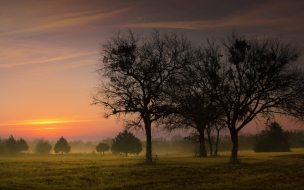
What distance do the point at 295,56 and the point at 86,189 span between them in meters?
27.9

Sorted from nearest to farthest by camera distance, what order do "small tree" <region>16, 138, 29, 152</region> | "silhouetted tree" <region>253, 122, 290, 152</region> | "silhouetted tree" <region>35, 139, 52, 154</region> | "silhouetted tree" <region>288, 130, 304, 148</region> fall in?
"silhouetted tree" <region>253, 122, 290, 152</region>
"small tree" <region>16, 138, 29, 152</region>
"silhouetted tree" <region>35, 139, 52, 154</region>
"silhouetted tree" <region>288, 130, 304, 148</region>

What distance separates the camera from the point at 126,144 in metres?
→ 87.6

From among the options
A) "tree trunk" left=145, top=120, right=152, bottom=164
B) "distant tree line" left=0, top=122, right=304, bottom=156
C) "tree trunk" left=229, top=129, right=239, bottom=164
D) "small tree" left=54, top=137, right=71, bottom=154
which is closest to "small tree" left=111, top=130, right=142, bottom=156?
"distant tree line" left=0, top=122, right=304, bottom=156

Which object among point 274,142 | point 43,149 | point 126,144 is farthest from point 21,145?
point 274,142

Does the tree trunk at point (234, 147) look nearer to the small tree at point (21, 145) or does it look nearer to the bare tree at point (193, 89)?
the bare tree at point (193, 89)

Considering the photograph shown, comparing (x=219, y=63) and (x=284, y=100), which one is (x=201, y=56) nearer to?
(x=219, y=63)

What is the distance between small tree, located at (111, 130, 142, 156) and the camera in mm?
87625

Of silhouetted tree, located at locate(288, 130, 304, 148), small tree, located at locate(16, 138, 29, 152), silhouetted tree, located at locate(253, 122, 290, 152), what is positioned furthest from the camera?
silhouetted tree, located at locate(288, 130, 304, 148)

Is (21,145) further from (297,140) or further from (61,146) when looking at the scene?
(297,140)

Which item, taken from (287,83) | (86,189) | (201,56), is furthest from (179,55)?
(86,189)

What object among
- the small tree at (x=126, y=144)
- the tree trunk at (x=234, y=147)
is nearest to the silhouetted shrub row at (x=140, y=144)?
the small tree at (x=126, y=144)

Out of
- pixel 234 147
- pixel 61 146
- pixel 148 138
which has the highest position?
pixel 148 138

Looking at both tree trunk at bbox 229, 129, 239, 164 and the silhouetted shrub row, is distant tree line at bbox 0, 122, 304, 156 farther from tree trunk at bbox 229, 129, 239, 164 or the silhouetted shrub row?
tree trunk at bbox 229, 129, 239, 164

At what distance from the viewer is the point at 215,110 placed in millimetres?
39812
